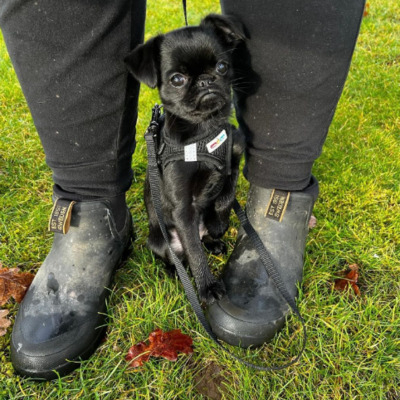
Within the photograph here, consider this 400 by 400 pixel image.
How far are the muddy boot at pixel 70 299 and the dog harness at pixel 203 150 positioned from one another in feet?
1.17

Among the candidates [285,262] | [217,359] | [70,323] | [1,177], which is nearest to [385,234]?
[285,262]

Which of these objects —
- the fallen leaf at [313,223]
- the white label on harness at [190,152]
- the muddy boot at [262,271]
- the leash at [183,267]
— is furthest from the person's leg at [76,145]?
the fallen leaf at [313,223]

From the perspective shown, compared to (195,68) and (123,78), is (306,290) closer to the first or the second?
(195,68)

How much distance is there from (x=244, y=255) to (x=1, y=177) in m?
1.76

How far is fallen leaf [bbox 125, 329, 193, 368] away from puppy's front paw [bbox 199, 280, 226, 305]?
0.57ft

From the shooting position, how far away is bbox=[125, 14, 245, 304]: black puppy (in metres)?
1.61

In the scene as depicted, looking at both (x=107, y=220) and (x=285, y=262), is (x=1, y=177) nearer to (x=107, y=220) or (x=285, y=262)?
(x=107, y=220)

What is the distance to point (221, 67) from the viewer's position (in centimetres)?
166

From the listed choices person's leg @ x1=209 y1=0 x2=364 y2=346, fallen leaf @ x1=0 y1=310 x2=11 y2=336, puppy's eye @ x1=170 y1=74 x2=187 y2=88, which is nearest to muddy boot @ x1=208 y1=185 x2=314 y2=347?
person's leg @ x1=209 y1=0 x2=364 y2=346

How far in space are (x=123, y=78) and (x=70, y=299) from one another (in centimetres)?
92

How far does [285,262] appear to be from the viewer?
1790mm

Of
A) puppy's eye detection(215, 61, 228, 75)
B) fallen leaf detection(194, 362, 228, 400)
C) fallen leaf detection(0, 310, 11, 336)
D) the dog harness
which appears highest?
puppy's eye detection(215, 61, 228, 75)

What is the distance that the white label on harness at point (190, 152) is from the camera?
168 centimetres

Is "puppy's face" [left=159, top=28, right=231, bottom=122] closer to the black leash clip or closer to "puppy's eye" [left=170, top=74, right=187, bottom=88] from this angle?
"puppy's eye" [left=170, top=74, right=187, bottom=88]
